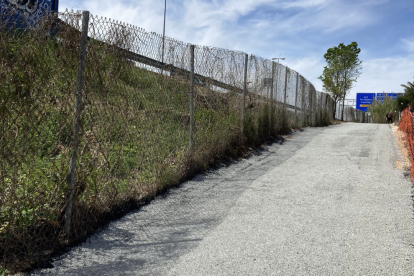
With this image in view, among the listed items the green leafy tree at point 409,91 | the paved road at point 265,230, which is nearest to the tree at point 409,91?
the green leafy tree at point 409,91

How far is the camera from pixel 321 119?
73.3ft

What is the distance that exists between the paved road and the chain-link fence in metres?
0.35

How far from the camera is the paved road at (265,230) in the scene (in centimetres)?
396

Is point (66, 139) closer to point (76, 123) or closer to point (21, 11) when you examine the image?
point (76, 123)

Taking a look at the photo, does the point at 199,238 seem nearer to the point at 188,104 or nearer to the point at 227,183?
the point at 227,183

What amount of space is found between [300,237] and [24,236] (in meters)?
3.11

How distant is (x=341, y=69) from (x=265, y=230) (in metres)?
35.7

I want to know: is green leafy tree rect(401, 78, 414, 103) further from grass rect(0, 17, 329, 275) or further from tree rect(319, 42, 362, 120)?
grass rect(0, 17, 329, 275)

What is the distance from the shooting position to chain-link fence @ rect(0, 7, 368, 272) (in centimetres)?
376

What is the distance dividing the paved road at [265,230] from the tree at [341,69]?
3097 cm

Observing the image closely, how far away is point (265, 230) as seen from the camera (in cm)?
492

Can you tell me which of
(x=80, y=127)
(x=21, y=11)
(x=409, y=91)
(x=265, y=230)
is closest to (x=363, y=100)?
(x=409, y=91)

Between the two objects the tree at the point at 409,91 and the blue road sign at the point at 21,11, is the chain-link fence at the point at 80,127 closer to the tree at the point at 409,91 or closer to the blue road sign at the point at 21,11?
the blue road sign at the point at 21,11

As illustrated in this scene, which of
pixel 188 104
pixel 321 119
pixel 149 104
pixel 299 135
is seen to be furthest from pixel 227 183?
pixel 321 119
